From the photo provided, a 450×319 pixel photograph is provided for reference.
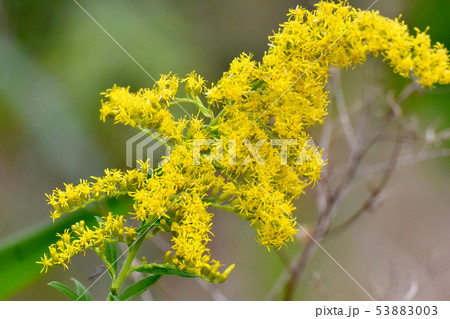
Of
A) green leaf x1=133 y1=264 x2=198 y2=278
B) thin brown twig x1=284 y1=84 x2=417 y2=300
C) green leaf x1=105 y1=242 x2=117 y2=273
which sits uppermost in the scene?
green leaf x1=105 y1=242 x2=117 y2=273

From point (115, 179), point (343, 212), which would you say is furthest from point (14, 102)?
point (343, 212)

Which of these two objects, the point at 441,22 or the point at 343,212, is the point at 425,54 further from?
the point at 343,212

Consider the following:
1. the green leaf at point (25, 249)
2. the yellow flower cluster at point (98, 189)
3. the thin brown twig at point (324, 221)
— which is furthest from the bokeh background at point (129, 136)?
the yellow flower cluster at point (98, 189)

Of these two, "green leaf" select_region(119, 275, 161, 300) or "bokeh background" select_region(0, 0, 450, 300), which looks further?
"bokeh background" select_region(0, 0, 450, 300)

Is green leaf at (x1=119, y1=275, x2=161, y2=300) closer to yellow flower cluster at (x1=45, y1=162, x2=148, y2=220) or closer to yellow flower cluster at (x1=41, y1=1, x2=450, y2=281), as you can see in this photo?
yellow flower cluster at (x1=41, y1=1, x2=450, y2=281)

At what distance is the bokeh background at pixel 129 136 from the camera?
6.01ft

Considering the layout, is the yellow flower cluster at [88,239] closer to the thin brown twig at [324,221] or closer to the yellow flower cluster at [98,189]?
the yellow flower cluster at [98,189]

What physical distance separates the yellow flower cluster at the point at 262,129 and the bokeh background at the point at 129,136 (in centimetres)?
85

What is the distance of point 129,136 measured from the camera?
191 cm

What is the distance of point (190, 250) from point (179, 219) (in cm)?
7

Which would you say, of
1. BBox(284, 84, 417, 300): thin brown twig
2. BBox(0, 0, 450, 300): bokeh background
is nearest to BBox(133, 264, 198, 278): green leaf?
BBox(284, 84, 417, 300): thin brown twig

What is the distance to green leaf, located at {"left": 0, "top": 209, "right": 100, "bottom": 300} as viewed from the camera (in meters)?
1.08

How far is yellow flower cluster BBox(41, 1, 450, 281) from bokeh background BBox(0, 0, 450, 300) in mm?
852

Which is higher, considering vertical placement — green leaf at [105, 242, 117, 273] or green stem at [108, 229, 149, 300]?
green leaf at [105, 242, 117, 273]
